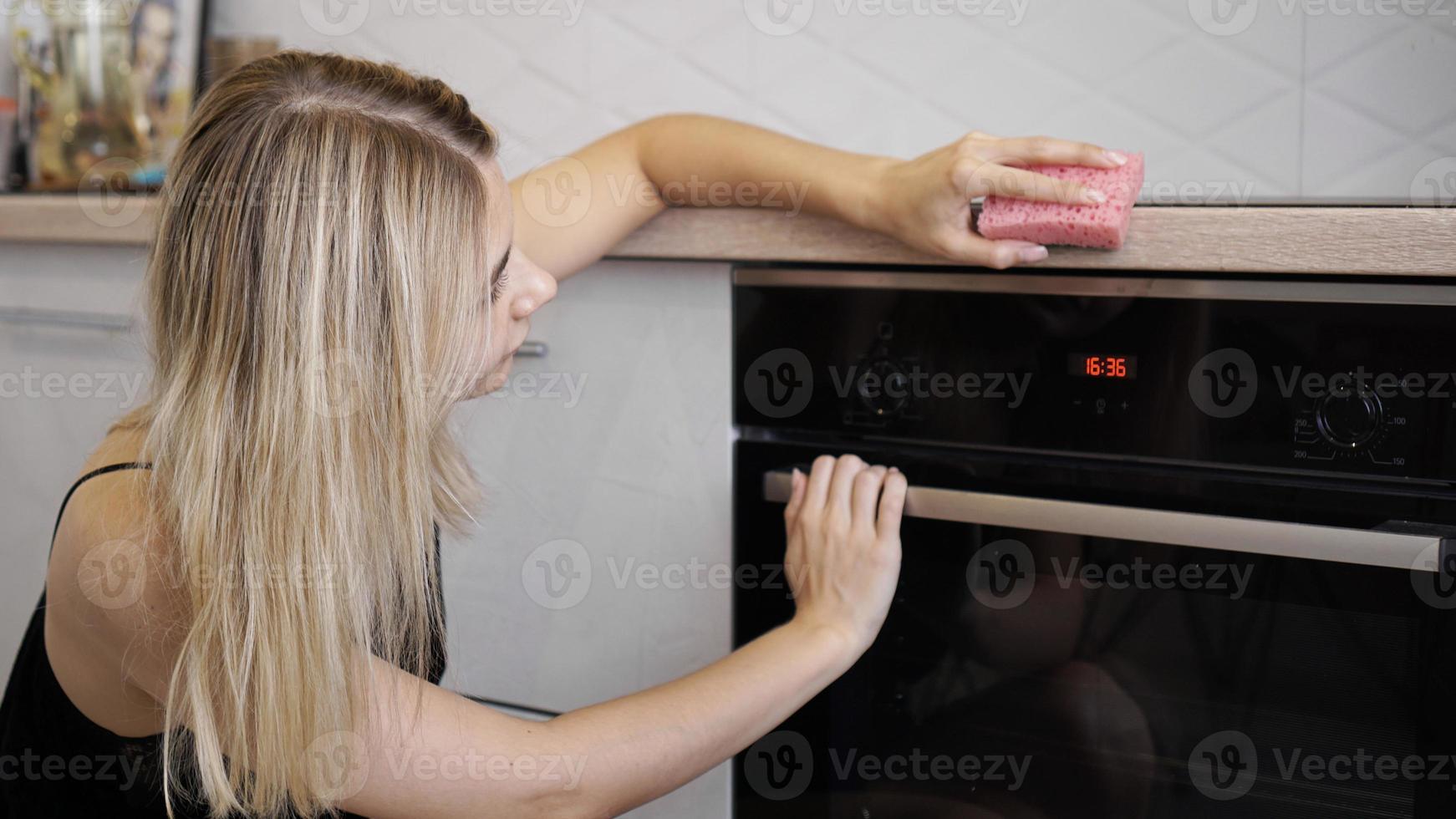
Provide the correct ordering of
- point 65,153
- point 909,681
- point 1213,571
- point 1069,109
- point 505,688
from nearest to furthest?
point 1213,571, point 909,681, point 505,688, point 1069,109, point 65,153

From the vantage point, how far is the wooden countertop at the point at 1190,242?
27.3 inches

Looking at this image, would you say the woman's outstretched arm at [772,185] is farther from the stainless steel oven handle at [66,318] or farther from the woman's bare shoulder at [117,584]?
the stainless steel oven handle at [66,318]

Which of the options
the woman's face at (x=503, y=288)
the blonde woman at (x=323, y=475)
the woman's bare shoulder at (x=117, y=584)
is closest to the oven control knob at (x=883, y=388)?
the blonde woman at (x=323, y=475)

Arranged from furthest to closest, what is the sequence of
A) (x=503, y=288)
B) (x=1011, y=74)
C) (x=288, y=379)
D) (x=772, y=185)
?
(x=1011, y=74) < (x=772, y=185) < (x=503, y=288) < (x=288, y=379)

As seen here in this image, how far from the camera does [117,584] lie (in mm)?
682

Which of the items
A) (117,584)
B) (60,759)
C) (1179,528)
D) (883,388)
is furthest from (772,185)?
(60,759)

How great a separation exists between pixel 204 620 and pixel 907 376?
49 centimetres

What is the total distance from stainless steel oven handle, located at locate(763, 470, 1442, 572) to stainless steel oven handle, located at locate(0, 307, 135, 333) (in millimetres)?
875

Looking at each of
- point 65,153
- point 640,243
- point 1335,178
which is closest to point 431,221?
point 640,243

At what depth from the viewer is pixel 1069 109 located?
1240mm

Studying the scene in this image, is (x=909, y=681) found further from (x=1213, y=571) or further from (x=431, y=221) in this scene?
(x=431, y=221)

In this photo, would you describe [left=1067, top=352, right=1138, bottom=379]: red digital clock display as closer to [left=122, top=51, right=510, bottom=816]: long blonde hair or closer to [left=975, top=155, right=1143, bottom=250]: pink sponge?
[left=975, top=155, right=1143, bottom=250]: pink sponge

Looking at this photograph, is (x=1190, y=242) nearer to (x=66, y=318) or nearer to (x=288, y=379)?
(x=288, y=379)

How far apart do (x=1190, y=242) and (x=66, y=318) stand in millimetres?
1141
